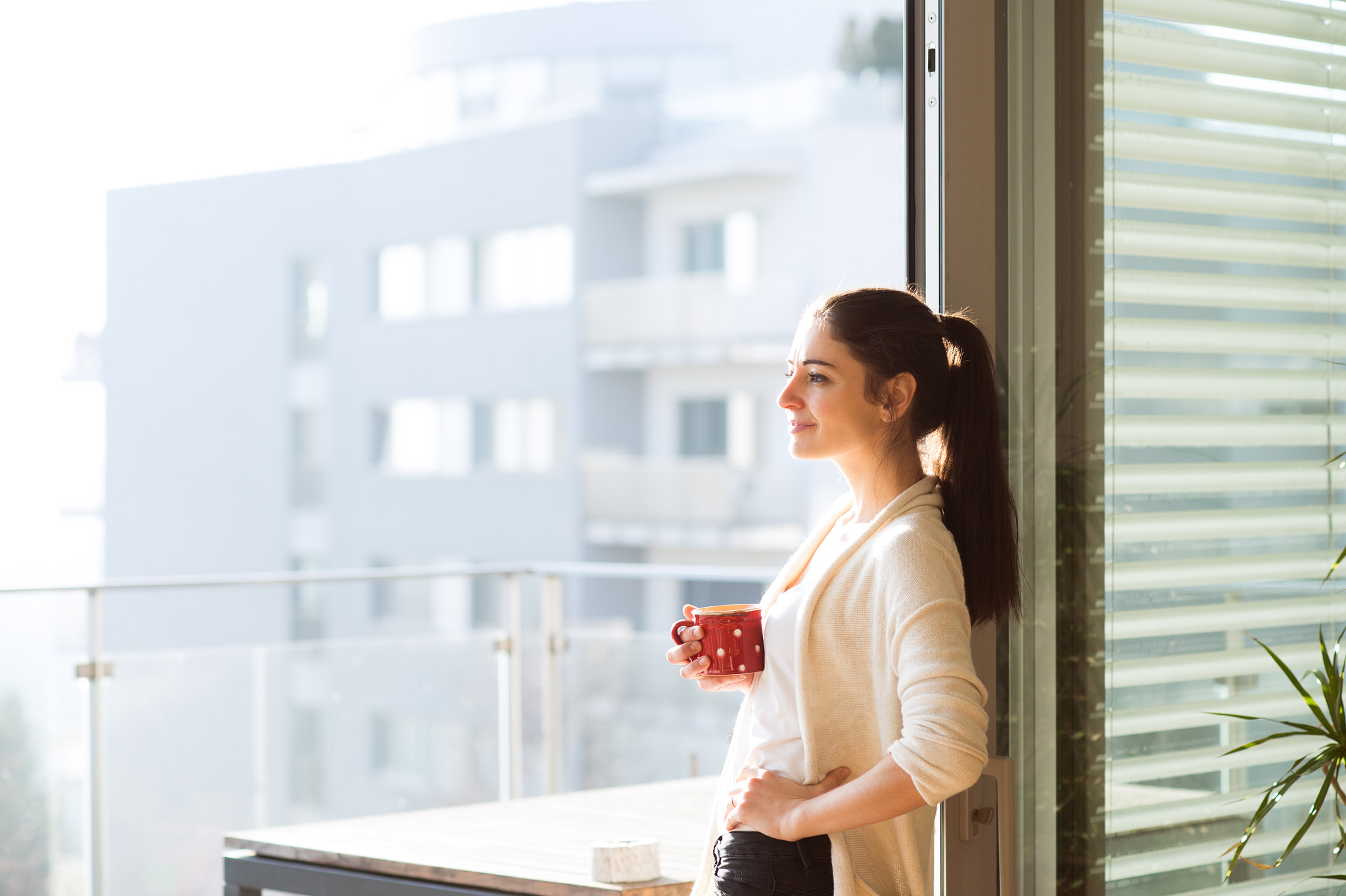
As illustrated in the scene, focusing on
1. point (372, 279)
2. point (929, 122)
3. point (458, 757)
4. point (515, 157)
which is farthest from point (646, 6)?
point (929, 122)

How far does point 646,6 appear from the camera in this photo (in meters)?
25.4

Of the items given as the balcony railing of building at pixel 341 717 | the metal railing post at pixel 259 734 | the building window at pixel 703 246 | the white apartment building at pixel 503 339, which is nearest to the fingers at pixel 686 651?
the balcony railing of building at pixel 341 717

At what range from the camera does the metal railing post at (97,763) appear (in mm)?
3635

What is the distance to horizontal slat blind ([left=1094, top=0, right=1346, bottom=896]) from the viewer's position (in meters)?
1.36

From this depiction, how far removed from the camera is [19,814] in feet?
11.8

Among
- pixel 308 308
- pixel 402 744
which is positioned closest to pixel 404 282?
pixel 308 308

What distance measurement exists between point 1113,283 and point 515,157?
797 inches

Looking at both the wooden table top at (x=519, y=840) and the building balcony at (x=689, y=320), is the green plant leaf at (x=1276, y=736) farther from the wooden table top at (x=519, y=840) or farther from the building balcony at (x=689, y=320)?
the building balcony at (x=689, y=320)

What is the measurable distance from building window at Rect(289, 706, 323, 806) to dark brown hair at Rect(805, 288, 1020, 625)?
3.23 m

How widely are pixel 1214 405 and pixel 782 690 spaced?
1.73 feet

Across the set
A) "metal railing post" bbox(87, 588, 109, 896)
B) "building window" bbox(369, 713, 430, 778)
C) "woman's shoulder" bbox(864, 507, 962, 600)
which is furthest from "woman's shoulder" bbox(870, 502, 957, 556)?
"building window" bbox(369, 713, 430, 778)

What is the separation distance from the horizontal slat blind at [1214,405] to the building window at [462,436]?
62.6 ft

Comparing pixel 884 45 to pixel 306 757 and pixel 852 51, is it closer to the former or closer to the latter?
pixel 852 51

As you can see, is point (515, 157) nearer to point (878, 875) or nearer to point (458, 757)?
point (458, 757)
